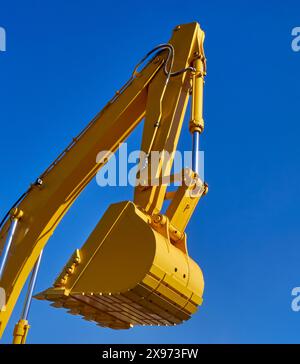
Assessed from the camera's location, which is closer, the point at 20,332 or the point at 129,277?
the point at 129,277

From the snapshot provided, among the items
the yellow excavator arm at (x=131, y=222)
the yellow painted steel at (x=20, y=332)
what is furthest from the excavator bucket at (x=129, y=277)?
the yellow painted steel at (x=20, y=332)

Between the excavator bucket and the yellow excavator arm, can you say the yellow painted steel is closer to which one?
the yellow excavator arm

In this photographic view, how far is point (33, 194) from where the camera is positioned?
8406 millimetres

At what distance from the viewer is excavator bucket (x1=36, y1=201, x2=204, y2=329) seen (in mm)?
6301

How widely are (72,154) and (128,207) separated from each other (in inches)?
76.7

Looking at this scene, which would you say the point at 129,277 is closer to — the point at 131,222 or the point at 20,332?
the point at 131,222

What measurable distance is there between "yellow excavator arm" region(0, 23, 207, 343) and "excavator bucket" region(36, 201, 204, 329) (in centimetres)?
1

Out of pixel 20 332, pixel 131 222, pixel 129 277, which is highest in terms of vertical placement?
pixel 131 222

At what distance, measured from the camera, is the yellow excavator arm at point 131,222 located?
644 centimetres

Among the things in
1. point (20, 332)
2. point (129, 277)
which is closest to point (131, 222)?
point (129, 277)

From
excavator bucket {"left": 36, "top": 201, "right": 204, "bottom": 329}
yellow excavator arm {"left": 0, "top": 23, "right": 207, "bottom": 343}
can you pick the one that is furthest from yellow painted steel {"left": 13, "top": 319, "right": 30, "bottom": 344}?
excavator bucket {"left": 36, "top": 201, "right": 204, "bottom": 329}

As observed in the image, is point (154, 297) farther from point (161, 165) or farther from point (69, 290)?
point (161, 165)

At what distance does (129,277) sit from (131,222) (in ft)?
2.37

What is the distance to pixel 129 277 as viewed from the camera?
20.5 feet
